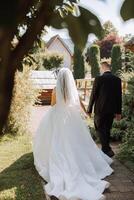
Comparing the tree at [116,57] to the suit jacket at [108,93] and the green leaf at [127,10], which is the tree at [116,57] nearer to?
the suit jacket at [108,93]

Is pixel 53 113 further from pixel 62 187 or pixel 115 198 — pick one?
pixel 115 198

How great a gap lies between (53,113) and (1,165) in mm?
1271

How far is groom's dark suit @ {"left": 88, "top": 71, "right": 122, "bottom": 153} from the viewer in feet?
23.6

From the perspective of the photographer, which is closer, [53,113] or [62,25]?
[62,25]

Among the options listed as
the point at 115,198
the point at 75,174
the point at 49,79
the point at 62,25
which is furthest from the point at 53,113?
the point at 49,79

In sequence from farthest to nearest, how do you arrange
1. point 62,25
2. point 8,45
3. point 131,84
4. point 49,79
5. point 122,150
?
point 49,79 → point 131,84 → point 122,150 → point 62,25 → point 8,45

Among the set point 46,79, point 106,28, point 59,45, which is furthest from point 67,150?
point 46,79

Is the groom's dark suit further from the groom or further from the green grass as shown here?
the green grass

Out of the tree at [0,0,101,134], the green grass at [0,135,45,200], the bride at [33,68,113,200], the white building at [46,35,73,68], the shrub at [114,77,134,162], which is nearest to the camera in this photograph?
the tree at [0,0,101,134]

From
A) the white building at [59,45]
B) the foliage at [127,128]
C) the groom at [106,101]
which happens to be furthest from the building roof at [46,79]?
the white building at [59,45]

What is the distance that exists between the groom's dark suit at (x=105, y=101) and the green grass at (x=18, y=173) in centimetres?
136

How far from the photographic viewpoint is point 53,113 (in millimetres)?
6723

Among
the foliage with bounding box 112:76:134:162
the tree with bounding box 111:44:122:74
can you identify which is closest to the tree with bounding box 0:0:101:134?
the foliage with bounding box 112:76:134:162

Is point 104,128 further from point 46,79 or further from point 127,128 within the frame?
point 46,79
